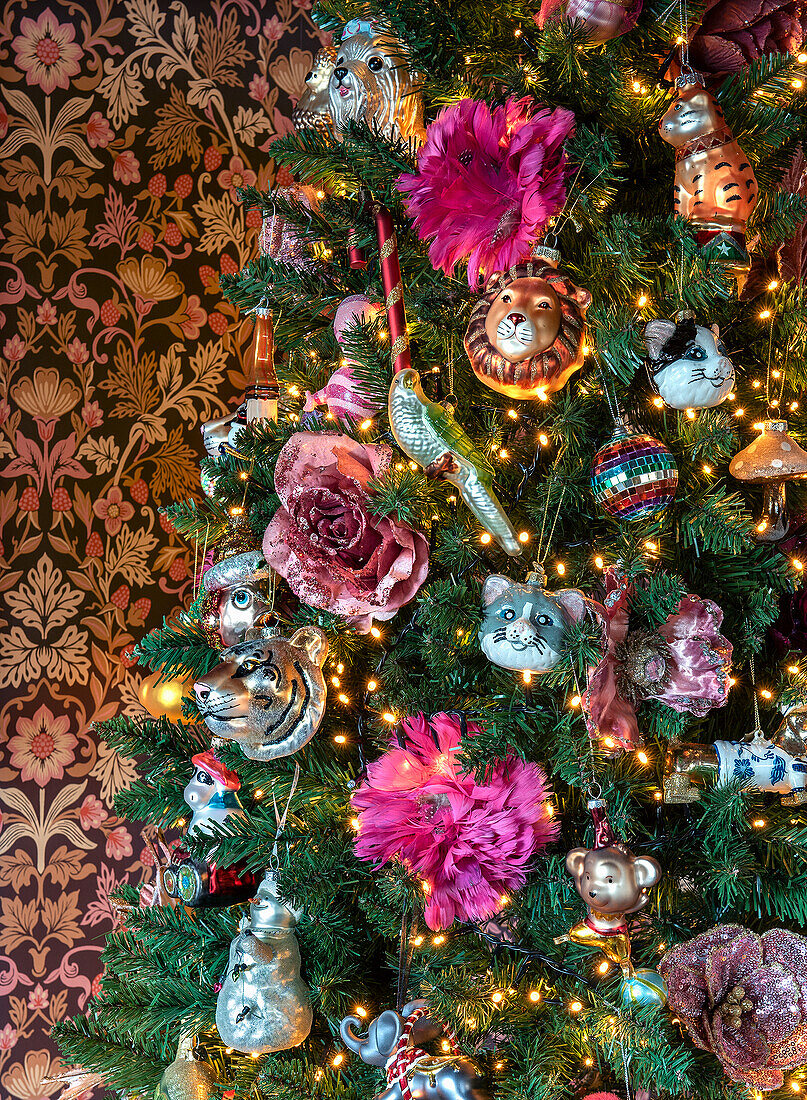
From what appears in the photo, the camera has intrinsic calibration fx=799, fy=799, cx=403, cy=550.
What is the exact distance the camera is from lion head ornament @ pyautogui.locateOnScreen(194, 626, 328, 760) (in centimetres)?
58

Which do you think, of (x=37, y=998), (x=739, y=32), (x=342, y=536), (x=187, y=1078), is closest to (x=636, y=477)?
(x=342, y=536)

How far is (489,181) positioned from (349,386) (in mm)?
185

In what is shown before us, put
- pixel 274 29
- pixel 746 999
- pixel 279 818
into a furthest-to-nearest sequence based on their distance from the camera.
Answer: pixel 274 29 → pixel 279 818 → pixel 746 999

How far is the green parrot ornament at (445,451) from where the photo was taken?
0.54 meters

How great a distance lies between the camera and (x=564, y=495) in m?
0.60

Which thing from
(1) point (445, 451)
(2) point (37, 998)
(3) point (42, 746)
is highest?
(1) point (445, 451)

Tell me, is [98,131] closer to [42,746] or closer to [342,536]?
[42,746]

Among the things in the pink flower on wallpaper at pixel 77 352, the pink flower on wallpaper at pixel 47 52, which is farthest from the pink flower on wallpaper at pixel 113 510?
the pink flower on wallpaper at pixel 47 52

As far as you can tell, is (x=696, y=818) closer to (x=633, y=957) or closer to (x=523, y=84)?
(x=633, y=957)

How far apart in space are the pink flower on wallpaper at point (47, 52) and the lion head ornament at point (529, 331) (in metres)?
1.21

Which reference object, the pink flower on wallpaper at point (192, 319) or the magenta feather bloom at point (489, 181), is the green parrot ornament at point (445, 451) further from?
the pink flower on wallpaper at point (192, 319)

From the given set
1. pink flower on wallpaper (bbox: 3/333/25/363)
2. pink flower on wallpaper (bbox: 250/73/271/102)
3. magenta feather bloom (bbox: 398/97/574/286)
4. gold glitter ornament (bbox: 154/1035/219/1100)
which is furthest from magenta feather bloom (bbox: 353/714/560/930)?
pink flower on wallpaper (bbox: 250/73/271/102)

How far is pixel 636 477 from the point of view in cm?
53

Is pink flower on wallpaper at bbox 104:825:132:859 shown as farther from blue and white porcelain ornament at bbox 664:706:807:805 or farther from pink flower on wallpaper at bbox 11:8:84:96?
pink flower on wallpaper at bbox 11:8:84:96
